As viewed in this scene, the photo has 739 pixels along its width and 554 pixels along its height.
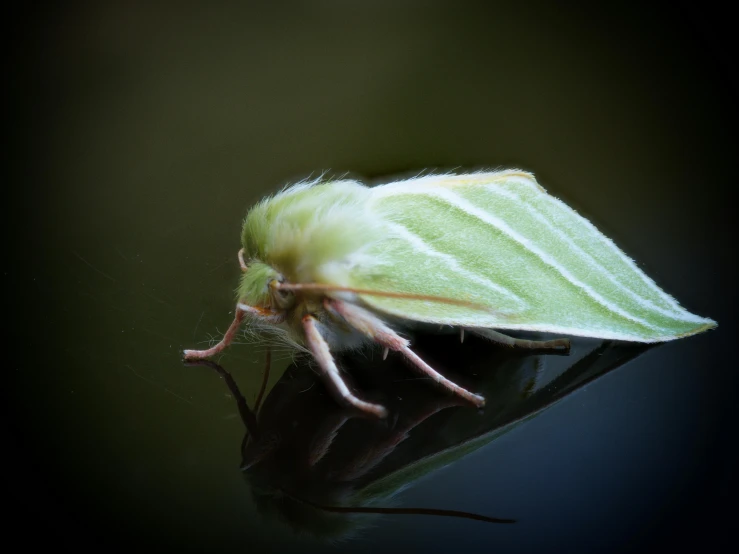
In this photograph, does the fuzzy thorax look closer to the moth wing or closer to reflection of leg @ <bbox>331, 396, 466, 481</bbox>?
the moth wing

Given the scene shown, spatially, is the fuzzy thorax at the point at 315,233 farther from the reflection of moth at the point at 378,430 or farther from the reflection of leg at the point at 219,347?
the reflection of moth at the point at 378,430

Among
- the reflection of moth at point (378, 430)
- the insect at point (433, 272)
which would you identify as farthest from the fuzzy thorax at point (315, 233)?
the reflection of moth at point (378, 430)

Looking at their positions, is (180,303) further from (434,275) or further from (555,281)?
(555,281)

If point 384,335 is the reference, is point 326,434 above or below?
below

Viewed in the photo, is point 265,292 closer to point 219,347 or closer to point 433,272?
point 219,347

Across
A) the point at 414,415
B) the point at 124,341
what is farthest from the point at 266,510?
the point at 124,341

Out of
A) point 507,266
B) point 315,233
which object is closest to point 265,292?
point 315,233
